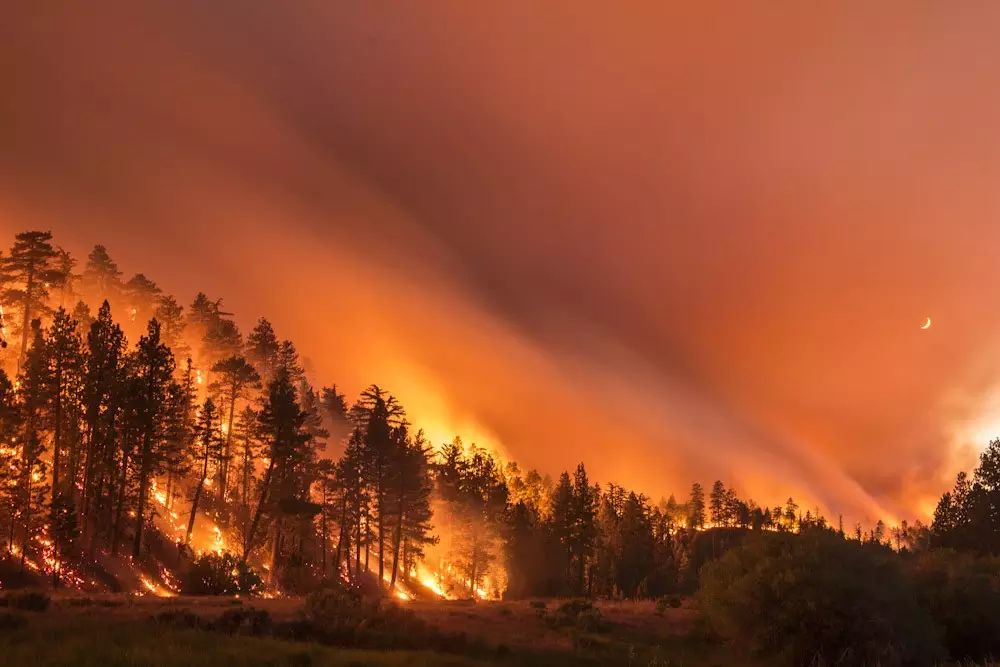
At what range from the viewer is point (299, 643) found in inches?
806

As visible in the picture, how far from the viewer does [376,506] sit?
64188 millimetres

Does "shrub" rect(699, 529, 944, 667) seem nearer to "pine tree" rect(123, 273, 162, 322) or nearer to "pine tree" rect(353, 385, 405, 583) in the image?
"pine tree" rect(353, 385, 405, 583)

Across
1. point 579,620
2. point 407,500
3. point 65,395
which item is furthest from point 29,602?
point 407,500

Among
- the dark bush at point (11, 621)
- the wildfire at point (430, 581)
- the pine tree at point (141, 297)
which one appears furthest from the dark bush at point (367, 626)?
the pine tree at point (141, 297)

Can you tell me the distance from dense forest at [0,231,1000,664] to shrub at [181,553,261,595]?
13cm

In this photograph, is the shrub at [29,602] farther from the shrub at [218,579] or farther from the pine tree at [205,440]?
the pine tree at [205,440]

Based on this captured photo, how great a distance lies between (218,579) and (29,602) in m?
21.5

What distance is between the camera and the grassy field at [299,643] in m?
16.5

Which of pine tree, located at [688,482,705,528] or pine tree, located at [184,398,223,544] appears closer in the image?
pine tree, located at [184,398,223,544]

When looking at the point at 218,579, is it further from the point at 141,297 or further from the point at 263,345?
the point at 141,297

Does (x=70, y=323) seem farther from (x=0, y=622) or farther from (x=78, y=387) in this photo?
(x=0, y=622)

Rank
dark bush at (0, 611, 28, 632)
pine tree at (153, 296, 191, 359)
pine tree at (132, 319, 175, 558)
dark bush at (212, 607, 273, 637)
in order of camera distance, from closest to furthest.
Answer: dark bush at (0, 611, 28, 632), dark bush at (212, 607, 273, 637), pine tree at (132, 319, 175, 558), pine tree at (153, 296, 191, 359)

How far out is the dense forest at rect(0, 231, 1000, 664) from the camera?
41.5m

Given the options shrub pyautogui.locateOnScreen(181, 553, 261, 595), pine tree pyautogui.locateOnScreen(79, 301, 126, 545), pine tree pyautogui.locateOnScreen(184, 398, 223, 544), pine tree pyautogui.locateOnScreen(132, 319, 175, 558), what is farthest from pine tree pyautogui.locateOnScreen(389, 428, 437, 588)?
pine tree pyautogui.locateOnScreen(79, 301, 126, 545)
